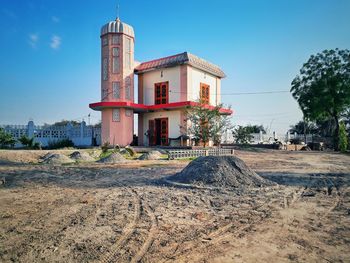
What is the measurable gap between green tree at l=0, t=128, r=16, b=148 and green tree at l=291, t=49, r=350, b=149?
2747 cm

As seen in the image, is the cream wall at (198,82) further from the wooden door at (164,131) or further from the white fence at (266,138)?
the white fence at (266,138)

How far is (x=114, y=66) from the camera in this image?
22.0 m

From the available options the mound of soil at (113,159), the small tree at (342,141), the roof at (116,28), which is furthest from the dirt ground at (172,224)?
the small tree at (342,141)

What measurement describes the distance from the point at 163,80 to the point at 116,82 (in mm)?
4374

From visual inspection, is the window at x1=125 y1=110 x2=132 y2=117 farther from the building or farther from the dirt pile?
the dirt pile

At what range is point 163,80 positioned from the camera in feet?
74.8

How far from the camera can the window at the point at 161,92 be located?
74.4 feet

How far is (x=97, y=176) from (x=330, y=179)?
739 centimetres

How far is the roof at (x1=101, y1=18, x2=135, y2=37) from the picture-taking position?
2177 cm

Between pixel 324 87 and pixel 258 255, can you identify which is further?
pixel 324 87

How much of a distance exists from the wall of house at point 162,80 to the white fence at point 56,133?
593 centimetres

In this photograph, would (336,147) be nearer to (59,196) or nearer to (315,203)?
(315,203)

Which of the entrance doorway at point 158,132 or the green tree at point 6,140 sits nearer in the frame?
the green tree at point 6,140

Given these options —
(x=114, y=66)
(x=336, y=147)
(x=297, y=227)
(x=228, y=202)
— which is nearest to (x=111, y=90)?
(x=114, y=66)
